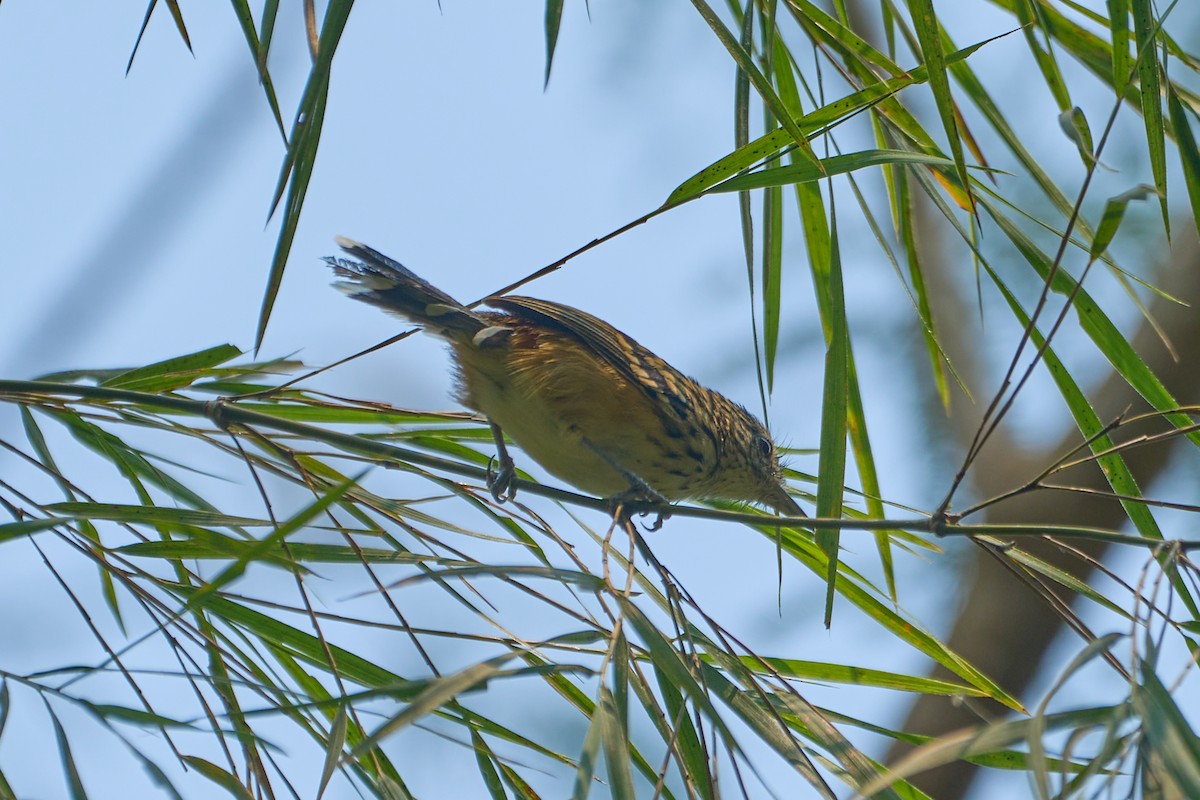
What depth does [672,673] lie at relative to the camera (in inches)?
85.7

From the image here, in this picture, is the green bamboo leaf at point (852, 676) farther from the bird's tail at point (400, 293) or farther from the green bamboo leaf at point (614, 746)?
the bird's tail at point (400, 293)

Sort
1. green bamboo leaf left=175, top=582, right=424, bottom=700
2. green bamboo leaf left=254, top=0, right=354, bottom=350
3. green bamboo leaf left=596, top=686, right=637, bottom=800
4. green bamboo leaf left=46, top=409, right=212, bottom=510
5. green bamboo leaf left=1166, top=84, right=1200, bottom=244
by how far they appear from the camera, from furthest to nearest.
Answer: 1. green bamboo leaf left=46, top=409, right=212, bottom=510
2. green bamboo leaf left=175, top=582, right=424, bottom=700
3. green bamboo leaf left=1166, top=84, right=1200, bottom=244
4. green bamboo leaf left=254, top=0, right=354, bottom=350
5. green bamboo leaf left=596, top=686, right=637, bottom=800

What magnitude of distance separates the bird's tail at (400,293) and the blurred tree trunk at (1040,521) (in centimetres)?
422

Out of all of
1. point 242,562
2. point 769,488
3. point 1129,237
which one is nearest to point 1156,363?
point 1129,237

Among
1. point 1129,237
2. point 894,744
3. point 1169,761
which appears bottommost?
point 894,744

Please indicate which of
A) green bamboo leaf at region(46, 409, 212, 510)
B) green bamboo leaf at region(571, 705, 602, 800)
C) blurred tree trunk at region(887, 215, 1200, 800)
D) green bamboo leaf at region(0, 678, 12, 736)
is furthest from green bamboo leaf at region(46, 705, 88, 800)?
blurred tree trunk at region(887, 215, 1200, 800)

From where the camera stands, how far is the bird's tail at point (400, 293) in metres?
3.48

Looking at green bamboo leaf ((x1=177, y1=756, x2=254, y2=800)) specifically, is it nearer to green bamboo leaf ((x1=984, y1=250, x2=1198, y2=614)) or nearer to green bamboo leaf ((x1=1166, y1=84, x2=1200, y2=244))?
green bamboo leaf ((x1=984, y1=250, x2=1198, y2=614))

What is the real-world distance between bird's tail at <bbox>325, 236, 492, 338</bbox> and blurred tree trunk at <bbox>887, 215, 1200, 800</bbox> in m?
4.22

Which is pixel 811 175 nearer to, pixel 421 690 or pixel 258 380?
pixel 421 690

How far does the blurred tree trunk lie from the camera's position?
7.07 metres

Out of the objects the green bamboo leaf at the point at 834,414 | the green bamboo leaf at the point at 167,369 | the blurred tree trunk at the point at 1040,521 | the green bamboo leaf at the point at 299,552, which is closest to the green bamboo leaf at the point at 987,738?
the green bamboo leaf at the point at 834,414

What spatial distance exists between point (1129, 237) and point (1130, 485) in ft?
17.5

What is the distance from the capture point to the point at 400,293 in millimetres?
3596
